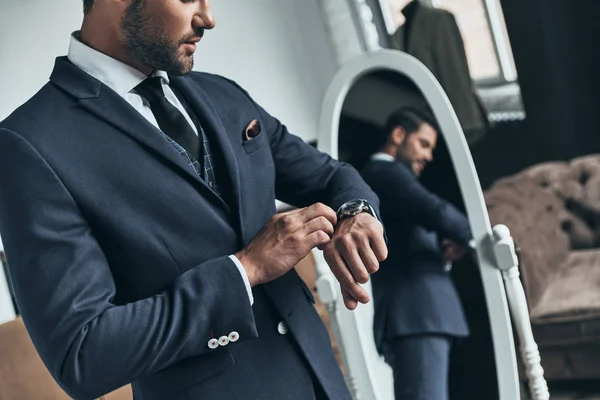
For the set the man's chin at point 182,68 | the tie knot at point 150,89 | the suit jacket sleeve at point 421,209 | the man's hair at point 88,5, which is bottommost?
the suit jacket sleeve at point 421,209

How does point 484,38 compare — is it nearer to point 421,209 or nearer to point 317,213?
point 421,209

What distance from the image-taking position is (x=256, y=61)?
1.32m

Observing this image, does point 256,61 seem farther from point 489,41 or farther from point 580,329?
point 489,41

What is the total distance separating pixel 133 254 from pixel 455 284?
2.33ft

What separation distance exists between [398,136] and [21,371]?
703 mm

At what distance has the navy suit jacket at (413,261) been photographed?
1.35 meters

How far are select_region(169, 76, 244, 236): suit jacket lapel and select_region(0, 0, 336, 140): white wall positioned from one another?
229 mm

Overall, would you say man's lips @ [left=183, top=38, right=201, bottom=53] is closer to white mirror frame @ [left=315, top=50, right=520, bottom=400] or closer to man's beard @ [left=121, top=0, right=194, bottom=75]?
man's beard @ [left=121, top=0, right=194, bottom=75]

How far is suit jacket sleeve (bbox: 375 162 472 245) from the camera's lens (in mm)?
1357

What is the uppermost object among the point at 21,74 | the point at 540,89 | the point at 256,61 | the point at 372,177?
the point at 21,74

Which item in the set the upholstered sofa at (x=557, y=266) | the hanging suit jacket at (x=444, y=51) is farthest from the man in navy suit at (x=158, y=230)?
the upholstered sofa at (x=557, y=266)

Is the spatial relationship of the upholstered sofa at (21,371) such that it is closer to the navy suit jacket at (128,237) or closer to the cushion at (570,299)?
the navy suit jacket at (128,237)

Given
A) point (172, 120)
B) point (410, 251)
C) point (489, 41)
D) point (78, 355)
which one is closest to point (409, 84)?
point (410, 251)

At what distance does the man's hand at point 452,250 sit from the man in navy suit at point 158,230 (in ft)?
1.52
